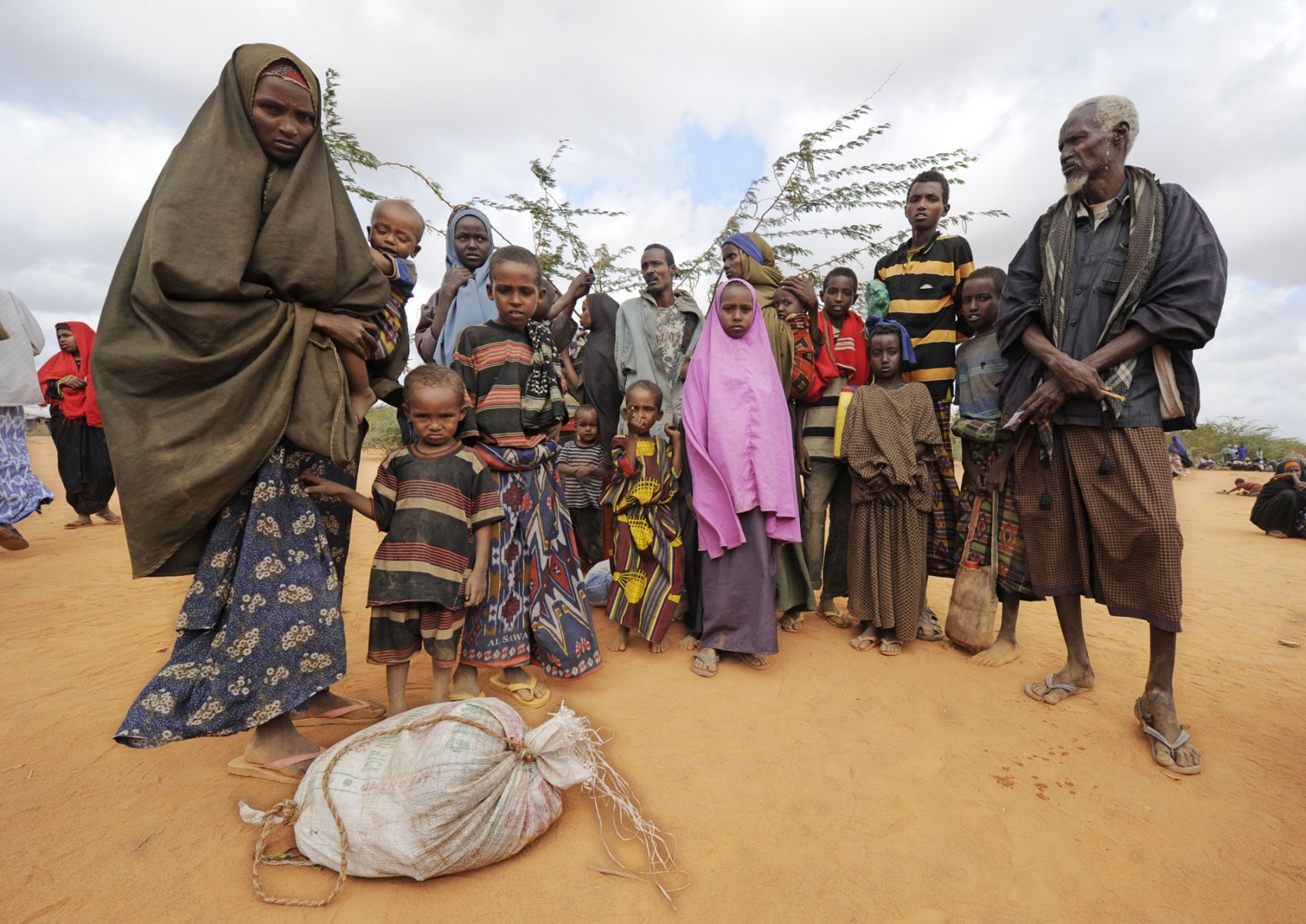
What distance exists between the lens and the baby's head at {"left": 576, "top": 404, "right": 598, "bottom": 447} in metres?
4.31

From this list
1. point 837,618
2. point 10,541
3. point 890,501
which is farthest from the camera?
point 10,541

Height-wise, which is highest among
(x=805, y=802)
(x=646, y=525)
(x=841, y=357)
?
(x=841, y=357)

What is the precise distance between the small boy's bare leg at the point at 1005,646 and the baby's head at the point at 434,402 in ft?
10.9

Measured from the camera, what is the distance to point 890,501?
3746 mm

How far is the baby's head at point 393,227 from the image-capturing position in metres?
Result: 2.62

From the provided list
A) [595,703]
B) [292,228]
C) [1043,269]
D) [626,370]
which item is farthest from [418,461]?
[1043,269]

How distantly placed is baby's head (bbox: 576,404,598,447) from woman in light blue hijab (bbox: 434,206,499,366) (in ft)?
3.15

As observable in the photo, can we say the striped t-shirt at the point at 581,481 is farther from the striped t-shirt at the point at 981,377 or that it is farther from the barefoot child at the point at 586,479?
the striped t-shirt at the point at 981,377

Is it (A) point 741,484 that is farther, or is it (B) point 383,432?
(B) point 383,432

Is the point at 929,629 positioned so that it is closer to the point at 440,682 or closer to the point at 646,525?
the point at 646,525

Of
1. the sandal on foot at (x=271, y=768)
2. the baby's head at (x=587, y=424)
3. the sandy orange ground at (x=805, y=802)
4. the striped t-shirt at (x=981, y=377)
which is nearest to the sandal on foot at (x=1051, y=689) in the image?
the sandy orange ground at (x=805, y=802)

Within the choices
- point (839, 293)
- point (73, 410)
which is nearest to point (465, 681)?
point (839, 293)

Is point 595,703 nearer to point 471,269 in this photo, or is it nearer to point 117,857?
point 117,857

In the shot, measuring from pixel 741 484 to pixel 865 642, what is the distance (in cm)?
135
